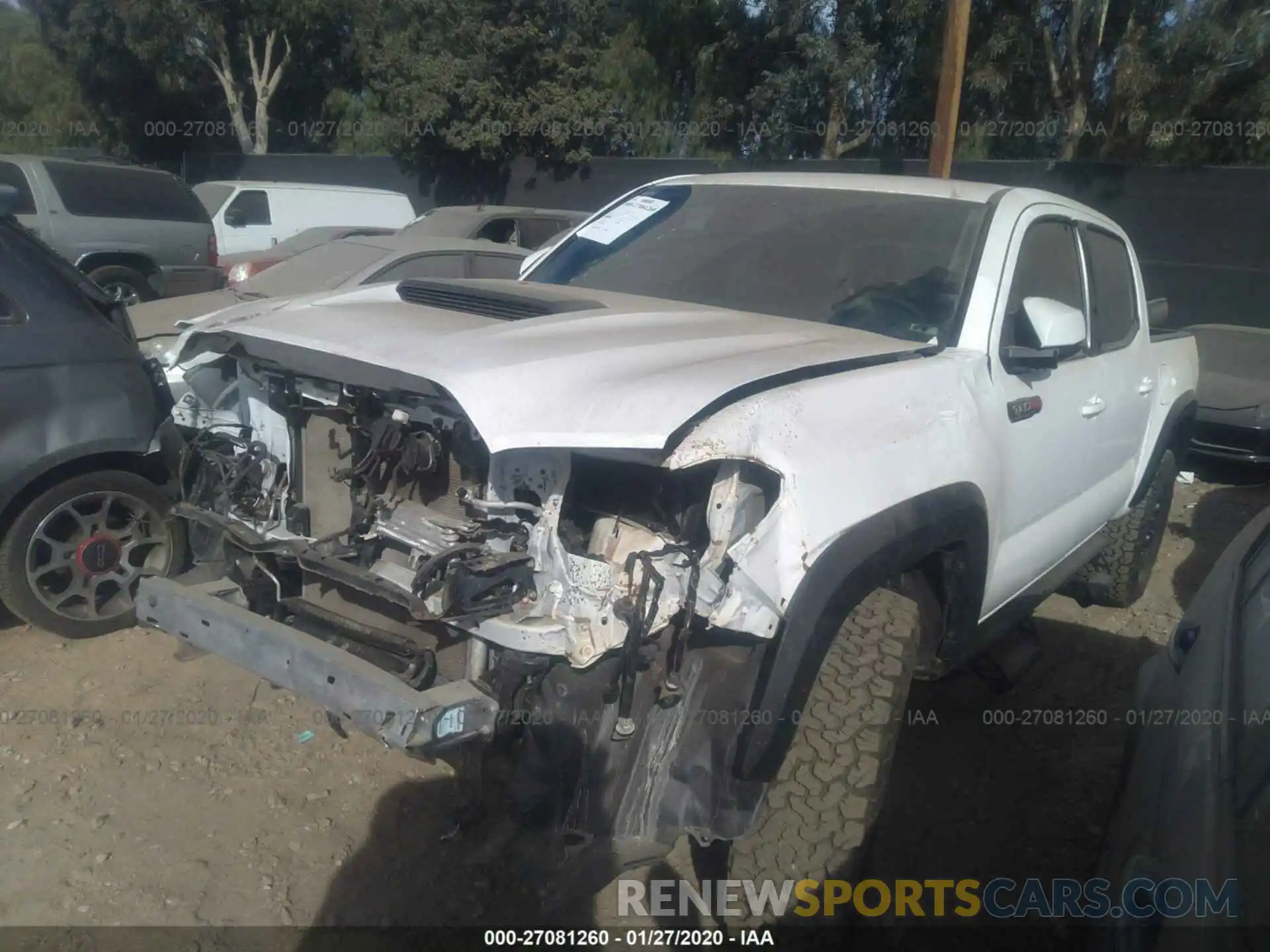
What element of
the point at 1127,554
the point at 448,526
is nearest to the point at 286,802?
the point at 448,526

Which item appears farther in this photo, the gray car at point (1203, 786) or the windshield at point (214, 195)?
the windshield at point (214, 195)

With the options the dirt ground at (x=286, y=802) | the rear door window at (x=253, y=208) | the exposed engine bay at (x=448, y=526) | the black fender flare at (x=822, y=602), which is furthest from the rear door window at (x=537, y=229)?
the black fender flare at (x=822, y=602)

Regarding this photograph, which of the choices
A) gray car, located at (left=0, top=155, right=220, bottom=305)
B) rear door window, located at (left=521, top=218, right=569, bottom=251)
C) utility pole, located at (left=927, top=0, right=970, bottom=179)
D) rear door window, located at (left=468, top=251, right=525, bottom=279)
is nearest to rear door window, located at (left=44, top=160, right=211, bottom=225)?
gray car, located at (left=0, top=155, right=220, bottom=305)

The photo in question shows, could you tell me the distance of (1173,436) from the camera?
195 inches

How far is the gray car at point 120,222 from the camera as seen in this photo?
410 inches

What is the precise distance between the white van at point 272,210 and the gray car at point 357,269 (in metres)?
7.32

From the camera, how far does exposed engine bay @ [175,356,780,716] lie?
230 cm

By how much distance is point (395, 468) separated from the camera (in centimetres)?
281

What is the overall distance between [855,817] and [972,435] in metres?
1.12

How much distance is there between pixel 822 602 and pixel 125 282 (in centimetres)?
1066

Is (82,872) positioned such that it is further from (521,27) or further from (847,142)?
(521,27)

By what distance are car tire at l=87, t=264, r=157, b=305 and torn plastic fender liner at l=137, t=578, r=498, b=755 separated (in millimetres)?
8642

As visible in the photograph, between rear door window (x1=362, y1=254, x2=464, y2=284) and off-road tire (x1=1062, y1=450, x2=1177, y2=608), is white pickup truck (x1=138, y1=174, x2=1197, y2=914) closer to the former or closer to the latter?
off-road tire (x1=1062, y1=450, x2=1177, y2=608)

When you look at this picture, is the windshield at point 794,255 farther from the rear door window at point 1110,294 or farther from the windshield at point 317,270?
the windshield at point 317,270
